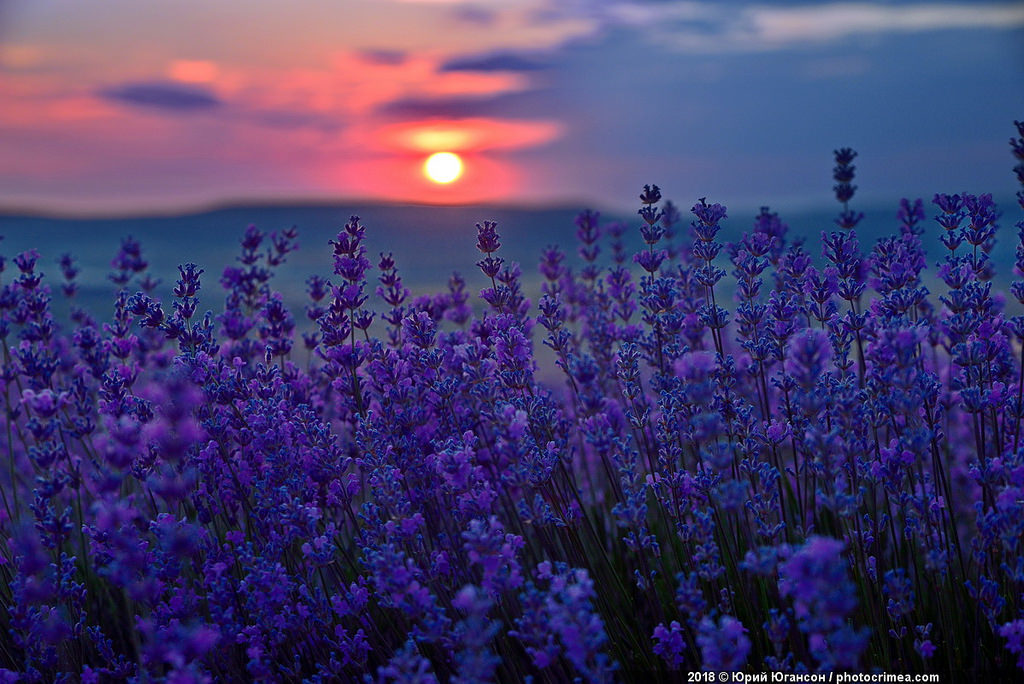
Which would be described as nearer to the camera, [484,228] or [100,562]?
[100,562]

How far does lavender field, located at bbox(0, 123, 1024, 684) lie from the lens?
2.07 metres

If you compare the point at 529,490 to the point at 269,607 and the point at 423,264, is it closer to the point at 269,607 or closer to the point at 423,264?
the point at 269,607

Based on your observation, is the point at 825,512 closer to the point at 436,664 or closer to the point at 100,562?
the point at 436,664

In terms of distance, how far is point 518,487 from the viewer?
8.52 feet

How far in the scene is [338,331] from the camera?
9.99 ft

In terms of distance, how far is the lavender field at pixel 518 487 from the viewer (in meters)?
2.07

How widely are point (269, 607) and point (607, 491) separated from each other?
215 cm

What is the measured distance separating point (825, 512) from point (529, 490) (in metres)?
1.45

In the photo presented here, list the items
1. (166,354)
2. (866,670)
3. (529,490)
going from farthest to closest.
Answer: (166,354) < (529,490) < (866,670)

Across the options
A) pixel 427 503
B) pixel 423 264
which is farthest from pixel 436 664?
pixel 423 264

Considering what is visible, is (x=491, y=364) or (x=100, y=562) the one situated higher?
(x=491, y=364)

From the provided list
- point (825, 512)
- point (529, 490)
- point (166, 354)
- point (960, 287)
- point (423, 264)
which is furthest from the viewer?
point (423, 264)

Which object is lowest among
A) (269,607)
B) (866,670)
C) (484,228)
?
(866,670)

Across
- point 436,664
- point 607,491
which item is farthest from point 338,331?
point 607,491
